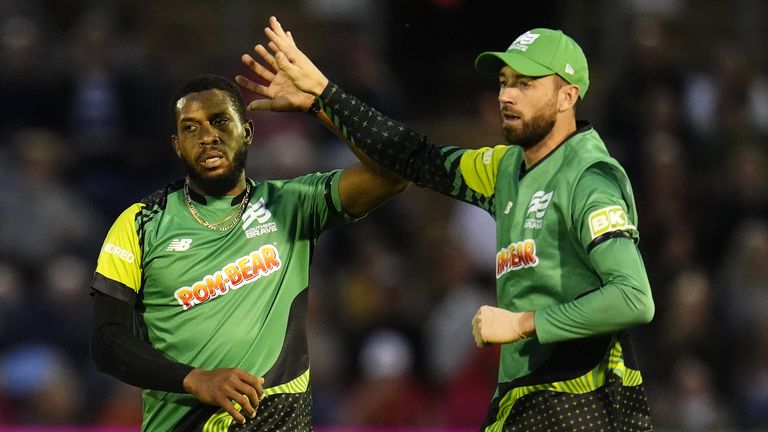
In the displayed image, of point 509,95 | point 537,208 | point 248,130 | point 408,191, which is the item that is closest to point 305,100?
point 248,130

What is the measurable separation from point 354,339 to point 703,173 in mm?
3178

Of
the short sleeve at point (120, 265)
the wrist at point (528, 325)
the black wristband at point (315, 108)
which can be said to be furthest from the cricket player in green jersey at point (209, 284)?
the wrist at point (528, 325)

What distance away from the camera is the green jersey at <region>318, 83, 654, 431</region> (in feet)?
16.1

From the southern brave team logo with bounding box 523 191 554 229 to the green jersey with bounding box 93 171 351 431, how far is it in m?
1.02

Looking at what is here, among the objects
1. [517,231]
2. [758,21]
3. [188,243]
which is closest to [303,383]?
[188,243]

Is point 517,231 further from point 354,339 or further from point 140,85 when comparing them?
point 140,85

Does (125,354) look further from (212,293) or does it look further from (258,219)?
(258,219)

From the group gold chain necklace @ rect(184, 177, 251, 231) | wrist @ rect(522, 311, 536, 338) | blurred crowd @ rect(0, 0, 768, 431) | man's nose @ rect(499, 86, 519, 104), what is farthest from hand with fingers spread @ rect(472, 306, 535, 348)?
blurred crowd @ rect(0, 0, 768, 431)

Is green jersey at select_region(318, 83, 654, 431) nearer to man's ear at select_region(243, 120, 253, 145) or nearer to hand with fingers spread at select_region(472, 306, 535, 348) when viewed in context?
hand with fingers spread at select_region(472, 306, 535, 348)

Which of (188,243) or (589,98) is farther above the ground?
(589,98)

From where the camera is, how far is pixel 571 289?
514 centimetres

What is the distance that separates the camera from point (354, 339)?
10625 millimetres

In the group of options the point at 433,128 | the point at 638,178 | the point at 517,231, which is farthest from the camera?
the point at 433,128

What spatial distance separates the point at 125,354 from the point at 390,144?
136cm
